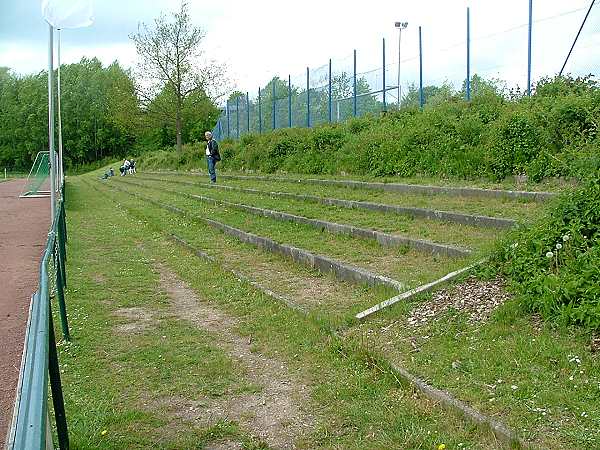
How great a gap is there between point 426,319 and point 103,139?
74.5 meters

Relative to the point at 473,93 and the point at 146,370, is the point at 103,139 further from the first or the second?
the point at 146,370

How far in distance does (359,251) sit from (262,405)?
12.6ft

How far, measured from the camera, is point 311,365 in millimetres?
4844

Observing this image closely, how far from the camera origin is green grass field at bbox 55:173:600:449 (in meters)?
3.67

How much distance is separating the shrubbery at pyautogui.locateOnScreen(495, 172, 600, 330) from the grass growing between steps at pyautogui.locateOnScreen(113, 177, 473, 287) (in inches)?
30.6

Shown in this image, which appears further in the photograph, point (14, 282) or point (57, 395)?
point (14, 282)

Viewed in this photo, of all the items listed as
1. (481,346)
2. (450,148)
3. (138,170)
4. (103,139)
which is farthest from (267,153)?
(103,139)

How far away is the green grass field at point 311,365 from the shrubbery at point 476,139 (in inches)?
87.2

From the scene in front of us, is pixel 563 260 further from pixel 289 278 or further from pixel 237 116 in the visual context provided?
pixel 237 116

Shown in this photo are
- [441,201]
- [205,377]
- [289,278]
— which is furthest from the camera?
[441,201]

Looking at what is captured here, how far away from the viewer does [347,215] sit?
10.1 m

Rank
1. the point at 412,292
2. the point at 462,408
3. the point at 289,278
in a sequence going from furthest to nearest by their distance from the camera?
1. the point at 289,278
2. the point at 412,292
3. the point at 462,408

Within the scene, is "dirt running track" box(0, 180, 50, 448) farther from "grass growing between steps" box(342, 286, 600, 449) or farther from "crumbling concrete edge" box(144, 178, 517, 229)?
"crumbling concrete edge" box(144, 178, 517, 229)

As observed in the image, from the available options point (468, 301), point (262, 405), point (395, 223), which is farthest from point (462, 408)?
point (395, 223)
